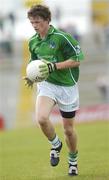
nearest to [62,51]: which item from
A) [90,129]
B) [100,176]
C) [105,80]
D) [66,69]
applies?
[66,69]

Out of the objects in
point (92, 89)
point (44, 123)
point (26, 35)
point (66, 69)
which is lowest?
point (92, 89)

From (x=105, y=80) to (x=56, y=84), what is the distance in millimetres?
15010

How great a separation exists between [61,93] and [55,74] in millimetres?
290

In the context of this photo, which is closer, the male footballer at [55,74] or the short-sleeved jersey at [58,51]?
the male footballer at [55,74]

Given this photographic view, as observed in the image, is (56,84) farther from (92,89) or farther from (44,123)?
(92,89)

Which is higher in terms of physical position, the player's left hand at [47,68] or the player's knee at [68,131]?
the player's left hand at [47,68]

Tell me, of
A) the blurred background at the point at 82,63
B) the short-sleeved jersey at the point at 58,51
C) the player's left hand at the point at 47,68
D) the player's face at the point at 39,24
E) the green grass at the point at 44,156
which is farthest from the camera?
the blurred background at the point at 82,63

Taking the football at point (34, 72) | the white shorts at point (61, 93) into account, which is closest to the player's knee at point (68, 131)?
the white shorts at point (61, 93)

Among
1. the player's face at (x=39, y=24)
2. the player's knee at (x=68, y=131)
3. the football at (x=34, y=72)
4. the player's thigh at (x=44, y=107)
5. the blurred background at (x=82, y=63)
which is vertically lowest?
the blurred background at (x=82, y=63)

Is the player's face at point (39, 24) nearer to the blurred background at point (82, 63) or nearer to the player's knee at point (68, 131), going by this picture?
the player's knee at point (68, 131)

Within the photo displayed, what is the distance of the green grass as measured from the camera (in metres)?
10.7

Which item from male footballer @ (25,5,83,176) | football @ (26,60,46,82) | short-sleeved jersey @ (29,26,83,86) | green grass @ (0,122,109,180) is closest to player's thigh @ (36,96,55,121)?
male footballer @ (25,5,83,176)

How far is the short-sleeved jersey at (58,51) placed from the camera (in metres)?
10.2

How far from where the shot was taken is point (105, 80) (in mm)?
25266
